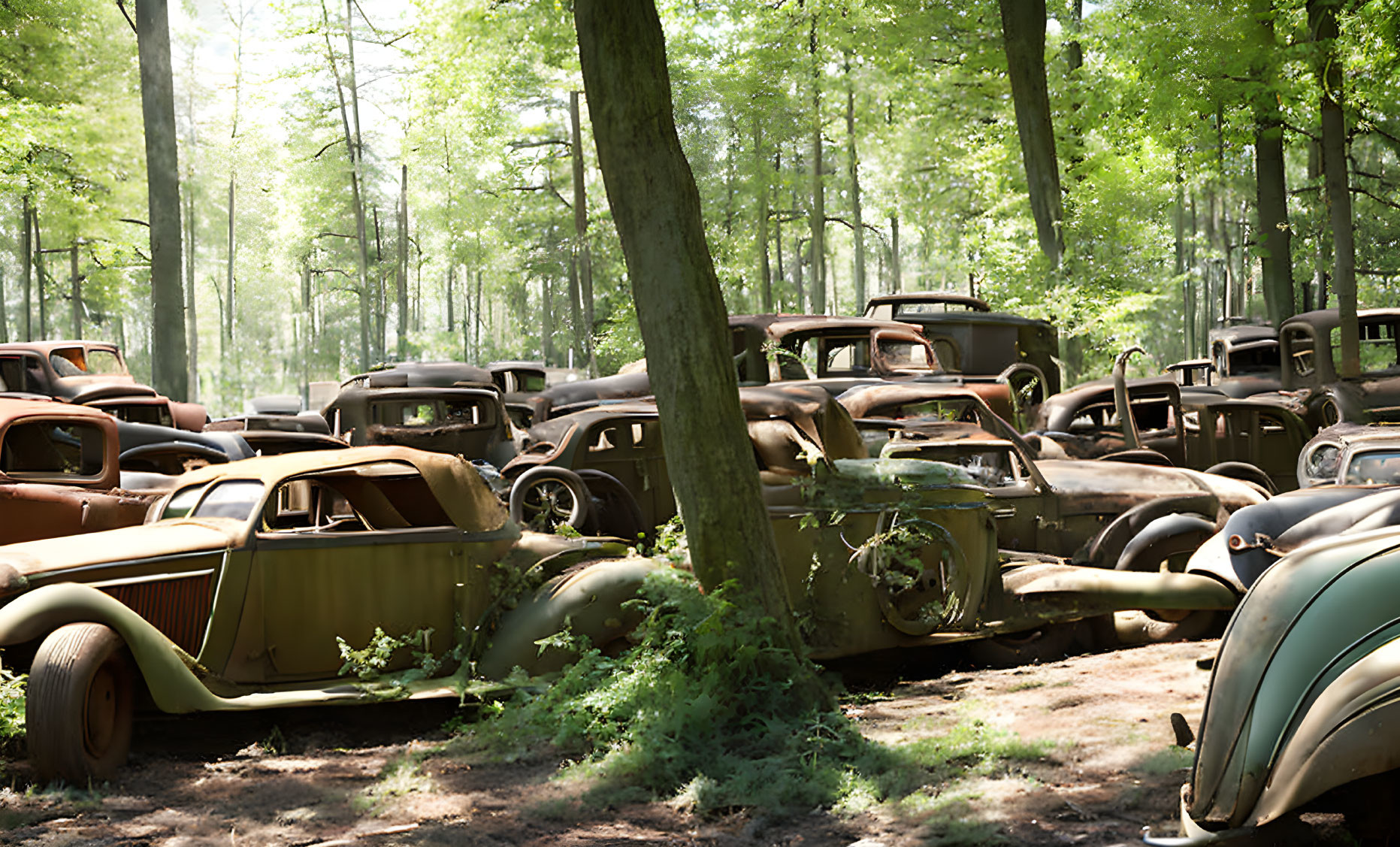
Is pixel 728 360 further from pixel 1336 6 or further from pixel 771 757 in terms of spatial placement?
pixel 1336 6

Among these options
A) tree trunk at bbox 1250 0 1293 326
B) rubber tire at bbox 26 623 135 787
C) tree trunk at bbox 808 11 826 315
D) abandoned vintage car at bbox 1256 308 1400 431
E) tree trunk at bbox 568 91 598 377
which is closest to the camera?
rubber tire at bbox 26 623 135 787

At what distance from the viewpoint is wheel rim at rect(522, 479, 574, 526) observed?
32.1 feet

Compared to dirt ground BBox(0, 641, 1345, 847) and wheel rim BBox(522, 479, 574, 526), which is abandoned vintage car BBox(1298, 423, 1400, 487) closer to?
dirt ground BBox(0, 641, 1345, 847)

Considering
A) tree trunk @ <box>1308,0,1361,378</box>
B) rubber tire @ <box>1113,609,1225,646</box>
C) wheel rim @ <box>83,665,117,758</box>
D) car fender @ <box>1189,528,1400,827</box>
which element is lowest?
rubber tire @ <box>1113,609,1225,646</box>

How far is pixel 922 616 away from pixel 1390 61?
11352 millimetres

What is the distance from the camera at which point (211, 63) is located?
46.3 m

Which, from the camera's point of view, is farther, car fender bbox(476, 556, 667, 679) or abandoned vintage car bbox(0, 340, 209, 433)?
abandoned vintage car bbox(0, 340, 209, 433)

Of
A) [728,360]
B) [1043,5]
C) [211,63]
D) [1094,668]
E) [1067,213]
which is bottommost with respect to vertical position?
[1094,668]

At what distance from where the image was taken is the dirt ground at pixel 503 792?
477 centimetres

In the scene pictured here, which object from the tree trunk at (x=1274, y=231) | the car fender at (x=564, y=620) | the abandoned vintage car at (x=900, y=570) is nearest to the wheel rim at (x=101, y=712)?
the car fender at (x=564, y=620)

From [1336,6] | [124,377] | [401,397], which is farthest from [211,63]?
[1336,6]

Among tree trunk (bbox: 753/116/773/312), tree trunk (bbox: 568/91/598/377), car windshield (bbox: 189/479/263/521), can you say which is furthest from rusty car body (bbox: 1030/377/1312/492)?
tree trunk (bbox: 753/116/773/312)

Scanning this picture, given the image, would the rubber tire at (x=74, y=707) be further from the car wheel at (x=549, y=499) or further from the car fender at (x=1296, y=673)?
the car fender at (x=1296, y=673)

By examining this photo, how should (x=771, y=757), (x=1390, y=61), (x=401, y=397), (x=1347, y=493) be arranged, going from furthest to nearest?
(x=1390, y=61) < (x=401, y=397) < (x=1347, y=493) < (x=771, y=757)
